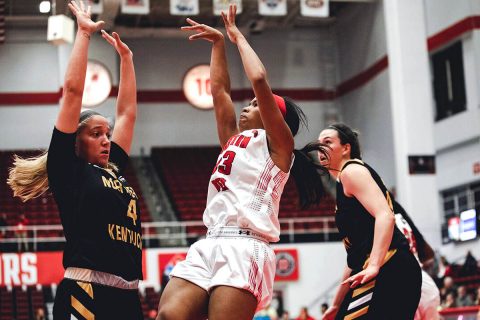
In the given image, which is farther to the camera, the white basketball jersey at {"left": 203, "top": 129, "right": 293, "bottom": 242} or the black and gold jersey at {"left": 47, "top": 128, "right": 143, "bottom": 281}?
the white basketball jersey at {"left": 203, "top": 129, "right": 293, "bottom": 242}

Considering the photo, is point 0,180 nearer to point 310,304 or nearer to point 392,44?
point 310,304

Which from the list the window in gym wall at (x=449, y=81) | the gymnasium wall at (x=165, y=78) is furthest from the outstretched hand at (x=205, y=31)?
the gymnasium wall at (x=165, y=78)

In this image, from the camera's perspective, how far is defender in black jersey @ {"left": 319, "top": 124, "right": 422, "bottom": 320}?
492 cm

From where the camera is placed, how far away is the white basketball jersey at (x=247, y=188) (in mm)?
4539

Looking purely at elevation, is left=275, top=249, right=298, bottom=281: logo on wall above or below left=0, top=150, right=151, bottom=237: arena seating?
below

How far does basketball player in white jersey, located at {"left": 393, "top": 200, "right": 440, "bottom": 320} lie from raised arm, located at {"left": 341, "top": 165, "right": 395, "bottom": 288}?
0.99 m

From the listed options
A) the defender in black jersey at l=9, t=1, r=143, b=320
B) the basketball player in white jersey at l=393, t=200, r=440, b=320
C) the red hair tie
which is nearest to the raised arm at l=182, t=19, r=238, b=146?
the red hair tie

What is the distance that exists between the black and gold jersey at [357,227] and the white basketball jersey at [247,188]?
0.65m

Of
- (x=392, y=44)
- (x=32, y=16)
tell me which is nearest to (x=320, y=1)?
(x=392, y=44)

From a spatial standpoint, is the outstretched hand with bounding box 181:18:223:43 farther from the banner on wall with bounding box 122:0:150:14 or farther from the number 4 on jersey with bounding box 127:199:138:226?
the banner on wall with bounding box 122:0:150:14

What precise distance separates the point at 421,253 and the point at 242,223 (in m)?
2.06

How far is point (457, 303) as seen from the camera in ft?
53.3

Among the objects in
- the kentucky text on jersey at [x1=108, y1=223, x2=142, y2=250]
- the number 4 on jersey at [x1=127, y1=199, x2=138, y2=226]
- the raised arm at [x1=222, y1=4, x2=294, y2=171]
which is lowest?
the kentucky text on jersey at [x1=108, y1=223, x2=142, y2=250]

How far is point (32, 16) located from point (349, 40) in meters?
9.15
